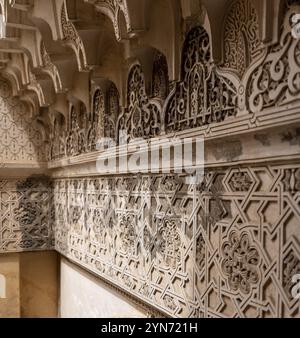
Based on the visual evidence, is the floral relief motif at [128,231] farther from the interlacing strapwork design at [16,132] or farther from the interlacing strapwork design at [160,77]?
the interlacing strapwork design at [16,132]

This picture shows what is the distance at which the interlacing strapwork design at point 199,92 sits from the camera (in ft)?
4.90

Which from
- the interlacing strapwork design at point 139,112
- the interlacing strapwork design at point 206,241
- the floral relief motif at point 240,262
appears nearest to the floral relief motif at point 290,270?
the interlacing strapwork design at point 206,241

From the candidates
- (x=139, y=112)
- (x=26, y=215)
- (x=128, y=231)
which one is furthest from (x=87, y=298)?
(x=139, y=112)

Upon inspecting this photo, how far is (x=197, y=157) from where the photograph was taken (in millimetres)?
1652

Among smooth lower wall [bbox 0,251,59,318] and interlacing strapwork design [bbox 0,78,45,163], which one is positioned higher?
interlacing strapwork design [bbox 0,78,45,163]

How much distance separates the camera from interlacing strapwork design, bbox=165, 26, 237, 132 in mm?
1493

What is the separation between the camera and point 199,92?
1647 mm

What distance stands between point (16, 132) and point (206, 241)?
9.32 ft

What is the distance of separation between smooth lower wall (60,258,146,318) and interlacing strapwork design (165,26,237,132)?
1.14 metres

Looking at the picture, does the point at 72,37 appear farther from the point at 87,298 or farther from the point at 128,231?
the point at 87,298

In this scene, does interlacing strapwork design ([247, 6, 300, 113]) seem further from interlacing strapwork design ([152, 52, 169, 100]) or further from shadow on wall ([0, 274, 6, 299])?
shadow on wall ([0, 274, 6, 299])

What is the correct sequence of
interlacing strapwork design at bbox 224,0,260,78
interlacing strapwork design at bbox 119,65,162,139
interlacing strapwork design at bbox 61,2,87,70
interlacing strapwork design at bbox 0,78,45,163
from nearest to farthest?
interlacing strapwork design at bbox 224,0,260,78
interlacing strapwork design at bbox 119,65,162,139
interlacing strapwork design at bbox 61,2,87,70
interlacing strapwork design at bbox 0,78,45,163

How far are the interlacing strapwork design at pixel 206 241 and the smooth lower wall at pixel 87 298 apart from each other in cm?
16

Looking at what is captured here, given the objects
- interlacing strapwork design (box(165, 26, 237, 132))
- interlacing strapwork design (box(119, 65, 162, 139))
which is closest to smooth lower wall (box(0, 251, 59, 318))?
interlacing strapwork design (box(119, 65, 162, 139))
